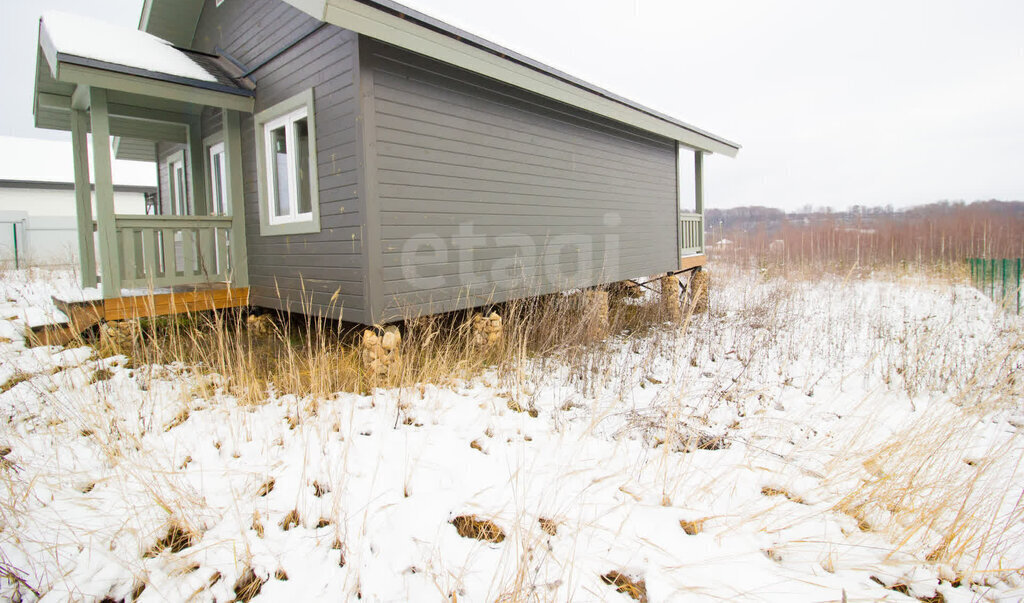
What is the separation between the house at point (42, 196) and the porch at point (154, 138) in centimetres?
1211

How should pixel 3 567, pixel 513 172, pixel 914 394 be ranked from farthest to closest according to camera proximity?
pixel 513 172 < pixel 914 394 < pixel 3 567

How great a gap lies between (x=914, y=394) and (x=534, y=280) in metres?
4.55

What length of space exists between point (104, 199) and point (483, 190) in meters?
4.01

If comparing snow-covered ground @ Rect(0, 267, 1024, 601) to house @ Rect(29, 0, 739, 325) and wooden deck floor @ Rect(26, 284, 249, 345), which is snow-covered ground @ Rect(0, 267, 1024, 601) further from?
house @ Rect(29, 0, 739, 325)

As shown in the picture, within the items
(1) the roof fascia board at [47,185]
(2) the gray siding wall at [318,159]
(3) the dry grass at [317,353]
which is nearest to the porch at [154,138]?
(2) the gray siding wall at [318,159]

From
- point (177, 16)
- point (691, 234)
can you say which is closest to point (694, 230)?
point (691, 234)

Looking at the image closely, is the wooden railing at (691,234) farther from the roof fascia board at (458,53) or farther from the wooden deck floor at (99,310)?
the wooden deck floor at (99,310)

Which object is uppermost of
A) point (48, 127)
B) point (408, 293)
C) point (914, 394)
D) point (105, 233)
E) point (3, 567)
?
point (48, 127)

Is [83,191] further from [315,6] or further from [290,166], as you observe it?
[315,6]

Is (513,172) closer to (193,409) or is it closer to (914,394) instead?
(193,409)

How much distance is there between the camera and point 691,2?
85375 millimetres

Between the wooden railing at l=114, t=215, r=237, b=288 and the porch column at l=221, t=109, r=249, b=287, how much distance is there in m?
0.08

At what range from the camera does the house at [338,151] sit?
4.59m

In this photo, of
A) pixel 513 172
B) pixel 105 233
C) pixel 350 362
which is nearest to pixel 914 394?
pixel 513 172
